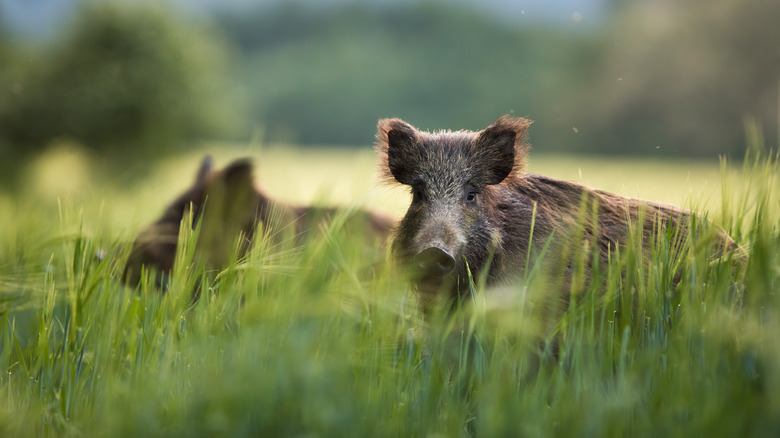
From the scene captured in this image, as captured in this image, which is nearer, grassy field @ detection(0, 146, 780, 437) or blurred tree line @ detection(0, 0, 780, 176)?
grassy field @ detection(0, 146, 780, 437)

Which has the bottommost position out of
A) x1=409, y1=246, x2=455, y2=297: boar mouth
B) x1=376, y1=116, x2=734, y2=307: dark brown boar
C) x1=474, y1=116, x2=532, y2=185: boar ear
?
x1=409, y1=246, x2=455, y2=297: boar mouth

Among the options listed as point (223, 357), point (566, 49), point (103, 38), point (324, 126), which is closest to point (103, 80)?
point (103, 38)

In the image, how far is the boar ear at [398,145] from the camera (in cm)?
379

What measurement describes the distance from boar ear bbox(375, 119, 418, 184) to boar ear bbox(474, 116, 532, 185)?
0.34 meters

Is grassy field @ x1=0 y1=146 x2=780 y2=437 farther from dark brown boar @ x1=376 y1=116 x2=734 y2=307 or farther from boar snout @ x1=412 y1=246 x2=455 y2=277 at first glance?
dark brown boar @ x1=376 y1=116 x2=734 y2=307

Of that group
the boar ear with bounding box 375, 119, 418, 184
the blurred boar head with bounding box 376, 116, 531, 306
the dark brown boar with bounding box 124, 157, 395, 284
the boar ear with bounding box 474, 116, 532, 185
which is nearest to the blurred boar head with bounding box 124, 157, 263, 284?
the dark brown boar with bounding box 124, 157, 395, 284

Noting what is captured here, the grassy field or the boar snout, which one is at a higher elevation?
the boar snout

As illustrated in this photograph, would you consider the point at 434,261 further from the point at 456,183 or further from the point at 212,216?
the point at 212,216

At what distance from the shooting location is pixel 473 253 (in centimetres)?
362

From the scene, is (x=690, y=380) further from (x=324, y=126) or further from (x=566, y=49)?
(x=566, y=49)

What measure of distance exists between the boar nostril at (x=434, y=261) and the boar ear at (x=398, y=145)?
1.97ft

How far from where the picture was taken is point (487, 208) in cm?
371

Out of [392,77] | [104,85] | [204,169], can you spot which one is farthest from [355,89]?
[204,169]

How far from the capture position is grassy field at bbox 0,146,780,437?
2.26 m
